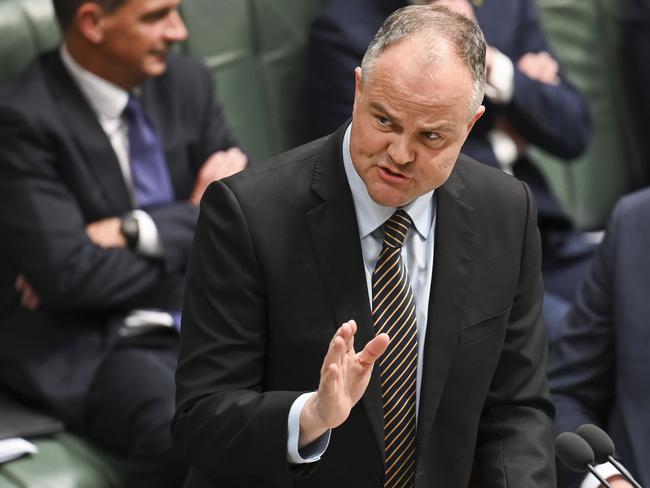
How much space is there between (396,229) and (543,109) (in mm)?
1623

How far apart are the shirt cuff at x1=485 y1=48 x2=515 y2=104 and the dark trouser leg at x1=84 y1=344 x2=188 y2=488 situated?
1.08 metres

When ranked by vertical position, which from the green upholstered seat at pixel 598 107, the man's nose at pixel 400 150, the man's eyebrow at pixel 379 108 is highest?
the man's eyebrow at pixel 379 108

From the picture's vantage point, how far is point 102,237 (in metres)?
2.89

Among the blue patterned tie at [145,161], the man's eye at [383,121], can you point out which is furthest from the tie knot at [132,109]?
the man's eye at [383,121]

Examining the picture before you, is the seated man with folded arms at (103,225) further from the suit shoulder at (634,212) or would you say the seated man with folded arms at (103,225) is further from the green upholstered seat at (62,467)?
the suit shoulder at (634,212)

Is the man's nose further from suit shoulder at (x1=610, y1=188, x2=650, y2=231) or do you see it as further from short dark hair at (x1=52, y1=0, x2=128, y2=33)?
short dark hair at (x1=52, y1=0, x2=128, y2=33)

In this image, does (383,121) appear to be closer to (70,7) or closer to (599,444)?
(599,444)

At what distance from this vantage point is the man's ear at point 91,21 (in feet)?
9.64

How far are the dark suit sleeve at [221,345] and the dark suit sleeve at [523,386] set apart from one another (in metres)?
0.38

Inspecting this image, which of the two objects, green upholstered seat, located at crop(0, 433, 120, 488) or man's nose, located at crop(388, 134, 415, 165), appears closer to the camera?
man's nose, located at crop(388, 134, 415, 165)

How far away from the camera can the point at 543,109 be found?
3471mm

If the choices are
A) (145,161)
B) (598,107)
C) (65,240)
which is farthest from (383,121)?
(598,107)

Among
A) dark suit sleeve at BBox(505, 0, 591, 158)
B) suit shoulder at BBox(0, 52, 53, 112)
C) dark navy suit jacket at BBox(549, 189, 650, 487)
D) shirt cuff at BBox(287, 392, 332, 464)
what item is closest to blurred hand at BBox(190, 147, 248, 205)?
suit shoulder at BBox(0, 52, 53, 112)

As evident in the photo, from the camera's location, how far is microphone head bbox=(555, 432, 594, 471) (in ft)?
5.63
